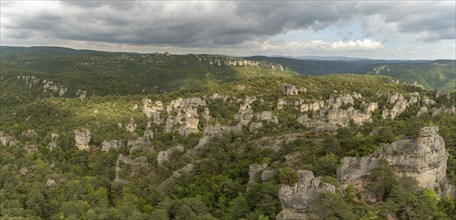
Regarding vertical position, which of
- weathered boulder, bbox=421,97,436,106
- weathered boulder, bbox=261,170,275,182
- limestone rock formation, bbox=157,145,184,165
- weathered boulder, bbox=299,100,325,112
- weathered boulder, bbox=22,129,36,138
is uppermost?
weathered boulder, bbox=261,170,275,182

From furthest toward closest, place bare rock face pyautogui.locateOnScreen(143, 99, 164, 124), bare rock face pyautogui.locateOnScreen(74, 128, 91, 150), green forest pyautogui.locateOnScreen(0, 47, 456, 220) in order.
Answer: bare rock face pyautogui.locateOnScreen(143, 99, 164, 124), bare rock face pyautogui.locateOnScreen(74, 128, 91, 150), green forest pyautogui.locateOnScreen(0, 47, 456, 220)

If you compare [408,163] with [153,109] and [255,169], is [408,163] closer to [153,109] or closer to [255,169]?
[255,169]

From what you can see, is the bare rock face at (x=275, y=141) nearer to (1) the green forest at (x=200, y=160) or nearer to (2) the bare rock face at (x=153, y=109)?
(1) the green forest at (x=200, y=160)

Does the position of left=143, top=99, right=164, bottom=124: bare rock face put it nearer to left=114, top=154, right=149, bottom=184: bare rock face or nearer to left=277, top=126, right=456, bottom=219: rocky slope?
left=114, top=154, right=149, bottom=184: bare rock face

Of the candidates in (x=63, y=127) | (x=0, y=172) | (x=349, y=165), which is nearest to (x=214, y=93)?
(x=63, y=127)

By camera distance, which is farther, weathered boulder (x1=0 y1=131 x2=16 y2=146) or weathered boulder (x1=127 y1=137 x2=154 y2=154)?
weathered boulder (x1=0 y1=131 x2=16 y2=146)

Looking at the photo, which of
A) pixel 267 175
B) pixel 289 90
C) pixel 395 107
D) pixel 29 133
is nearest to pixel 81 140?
pixel 29 133

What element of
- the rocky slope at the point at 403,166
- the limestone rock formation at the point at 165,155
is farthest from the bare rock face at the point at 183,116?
the rocky slope at the point at 403,166

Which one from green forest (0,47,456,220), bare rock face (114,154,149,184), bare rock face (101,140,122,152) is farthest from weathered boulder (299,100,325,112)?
bare rock face (114,154,149,184)
